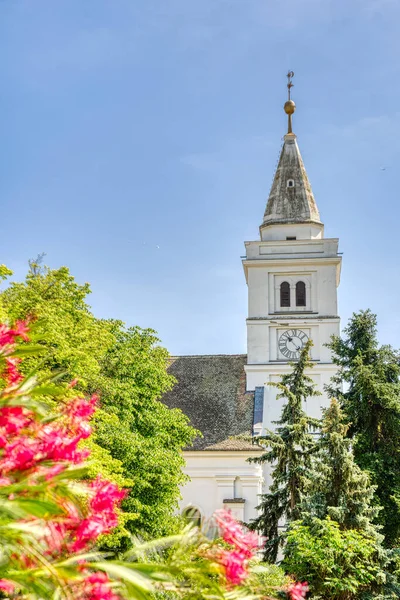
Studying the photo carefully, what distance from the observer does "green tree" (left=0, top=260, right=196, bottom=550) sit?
2320cm

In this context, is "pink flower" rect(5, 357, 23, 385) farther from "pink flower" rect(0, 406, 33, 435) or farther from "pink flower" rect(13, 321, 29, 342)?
"pink flower" rect(0, 406, 33, 435)

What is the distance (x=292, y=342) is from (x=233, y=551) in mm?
38677

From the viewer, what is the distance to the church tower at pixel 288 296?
41.7 meters

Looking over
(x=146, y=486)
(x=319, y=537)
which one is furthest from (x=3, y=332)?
(x=146, y=486)

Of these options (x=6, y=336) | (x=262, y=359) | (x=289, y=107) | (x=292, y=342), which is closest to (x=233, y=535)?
(x=6, y=336)

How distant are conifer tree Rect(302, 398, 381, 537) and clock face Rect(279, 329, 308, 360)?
1717cm

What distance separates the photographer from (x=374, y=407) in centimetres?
2845

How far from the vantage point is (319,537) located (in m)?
22.6

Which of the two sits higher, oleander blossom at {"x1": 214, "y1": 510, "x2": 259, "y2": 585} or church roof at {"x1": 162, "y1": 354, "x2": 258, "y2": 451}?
church roof at {"x1": 162, "y1": 354, "x2": 258, "y2": 451}

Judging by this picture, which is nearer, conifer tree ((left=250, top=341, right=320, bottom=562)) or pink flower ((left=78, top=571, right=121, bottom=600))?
pink flower ((left=78, top=571, right=121, bottom=600))

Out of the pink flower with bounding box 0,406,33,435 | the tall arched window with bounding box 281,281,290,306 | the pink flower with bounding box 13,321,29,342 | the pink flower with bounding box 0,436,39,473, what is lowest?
the pink flower with bounding box 0,436,39,473

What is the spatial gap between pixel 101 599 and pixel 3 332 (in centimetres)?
148

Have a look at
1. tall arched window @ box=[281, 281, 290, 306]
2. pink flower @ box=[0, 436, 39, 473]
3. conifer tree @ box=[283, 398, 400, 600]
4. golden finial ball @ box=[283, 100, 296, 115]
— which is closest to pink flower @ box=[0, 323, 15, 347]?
pink flower @ box=[0, 436, 39, 473]

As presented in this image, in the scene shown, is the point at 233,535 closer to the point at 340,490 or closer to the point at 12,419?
the point at 12,419
